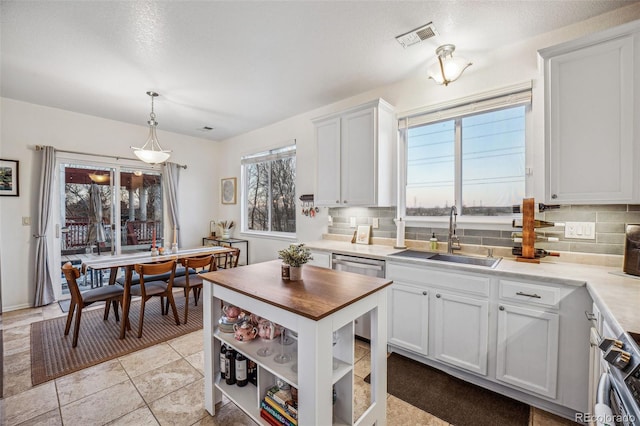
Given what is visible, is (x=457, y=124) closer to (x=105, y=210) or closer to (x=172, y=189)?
(x=172, y=189)

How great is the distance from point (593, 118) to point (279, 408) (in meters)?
2.66

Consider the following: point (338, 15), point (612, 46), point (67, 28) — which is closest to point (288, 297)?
point (338, 15)

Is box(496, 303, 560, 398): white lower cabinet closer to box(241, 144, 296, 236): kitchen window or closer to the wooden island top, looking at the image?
the wooden island top

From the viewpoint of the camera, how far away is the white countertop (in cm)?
117

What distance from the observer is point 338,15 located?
206 cm

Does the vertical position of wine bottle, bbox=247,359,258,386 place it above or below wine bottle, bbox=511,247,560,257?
Result: below

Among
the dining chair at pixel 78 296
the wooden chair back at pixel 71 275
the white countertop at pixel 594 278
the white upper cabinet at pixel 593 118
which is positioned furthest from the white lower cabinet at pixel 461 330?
the wooden chair back at pixel 71 275

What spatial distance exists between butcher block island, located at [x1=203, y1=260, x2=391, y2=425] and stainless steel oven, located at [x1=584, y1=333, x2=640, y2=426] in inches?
34.9

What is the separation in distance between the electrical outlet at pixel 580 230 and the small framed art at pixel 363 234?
177cm

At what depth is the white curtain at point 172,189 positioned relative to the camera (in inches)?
196

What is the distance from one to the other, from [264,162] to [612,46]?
4245 millimetres

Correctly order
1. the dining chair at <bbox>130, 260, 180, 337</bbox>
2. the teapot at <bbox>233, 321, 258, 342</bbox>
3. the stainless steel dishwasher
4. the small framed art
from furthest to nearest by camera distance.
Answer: the small framed art, the dining chair at <bbox>130, 260, 180, 337</bbox>, the stainless steel dishwasher, the teapot at <bbox>233, 321, 258, 342</bbox>

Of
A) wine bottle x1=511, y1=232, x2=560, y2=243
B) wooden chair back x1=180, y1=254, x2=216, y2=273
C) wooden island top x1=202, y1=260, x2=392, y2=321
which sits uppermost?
wine bottle x1=511, y1=232, x2=560, y2=243

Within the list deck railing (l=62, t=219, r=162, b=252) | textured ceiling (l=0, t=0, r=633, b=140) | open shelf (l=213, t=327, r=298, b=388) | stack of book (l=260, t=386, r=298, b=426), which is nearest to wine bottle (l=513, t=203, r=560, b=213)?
textured ceiling (l=0, t=0, r=633, b=140)
